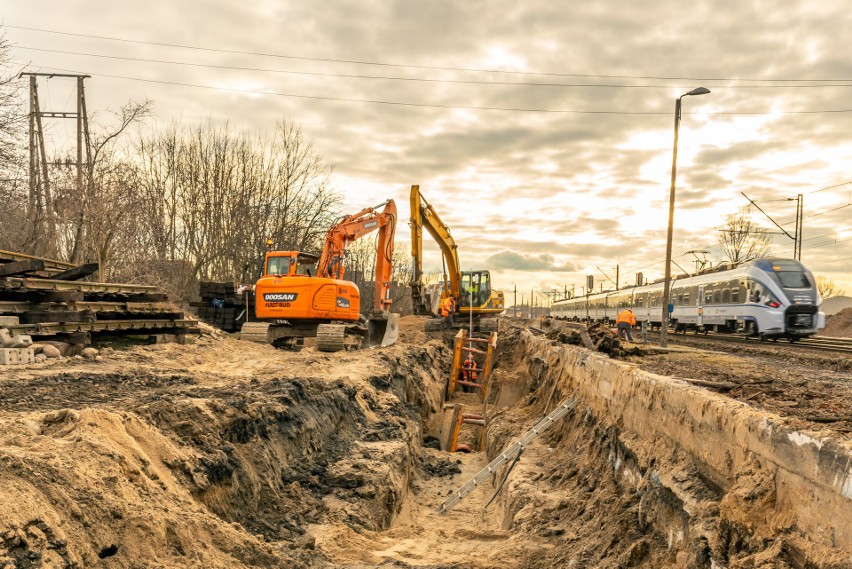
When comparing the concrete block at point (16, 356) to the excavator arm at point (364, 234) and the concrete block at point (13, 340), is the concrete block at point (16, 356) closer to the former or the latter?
the concrete block at point (13, 340)

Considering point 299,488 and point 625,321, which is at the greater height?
point 625,321

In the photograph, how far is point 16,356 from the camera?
393 inches

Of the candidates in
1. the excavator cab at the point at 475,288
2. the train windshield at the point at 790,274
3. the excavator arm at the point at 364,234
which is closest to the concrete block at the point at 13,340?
the excavator arm at the point at 364,234

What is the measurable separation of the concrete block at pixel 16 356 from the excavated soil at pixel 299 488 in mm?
510

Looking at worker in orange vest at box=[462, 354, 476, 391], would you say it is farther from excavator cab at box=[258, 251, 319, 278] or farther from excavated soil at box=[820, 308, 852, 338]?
excavated soil at box=[820, 308, 852, 338]

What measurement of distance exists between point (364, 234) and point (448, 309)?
619 cm

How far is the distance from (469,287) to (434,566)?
20.4 m

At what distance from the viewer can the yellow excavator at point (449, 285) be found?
2175 centimetres

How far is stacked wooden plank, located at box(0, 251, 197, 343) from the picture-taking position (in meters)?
11.0

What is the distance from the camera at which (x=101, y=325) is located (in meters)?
12.4

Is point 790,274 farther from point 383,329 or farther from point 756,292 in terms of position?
point 383,329

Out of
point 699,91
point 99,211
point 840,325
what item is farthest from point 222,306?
point 840,325

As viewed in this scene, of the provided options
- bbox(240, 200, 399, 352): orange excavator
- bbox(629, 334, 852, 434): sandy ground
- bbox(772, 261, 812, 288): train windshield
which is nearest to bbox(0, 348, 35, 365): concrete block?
bbox(240, 200, 399, 352): orange excavator

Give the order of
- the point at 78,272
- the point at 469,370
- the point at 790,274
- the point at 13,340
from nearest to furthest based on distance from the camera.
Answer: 1. the point at 13,340
2. the point at 78,272
3. the point at 469,370
4. the point at 790,274
